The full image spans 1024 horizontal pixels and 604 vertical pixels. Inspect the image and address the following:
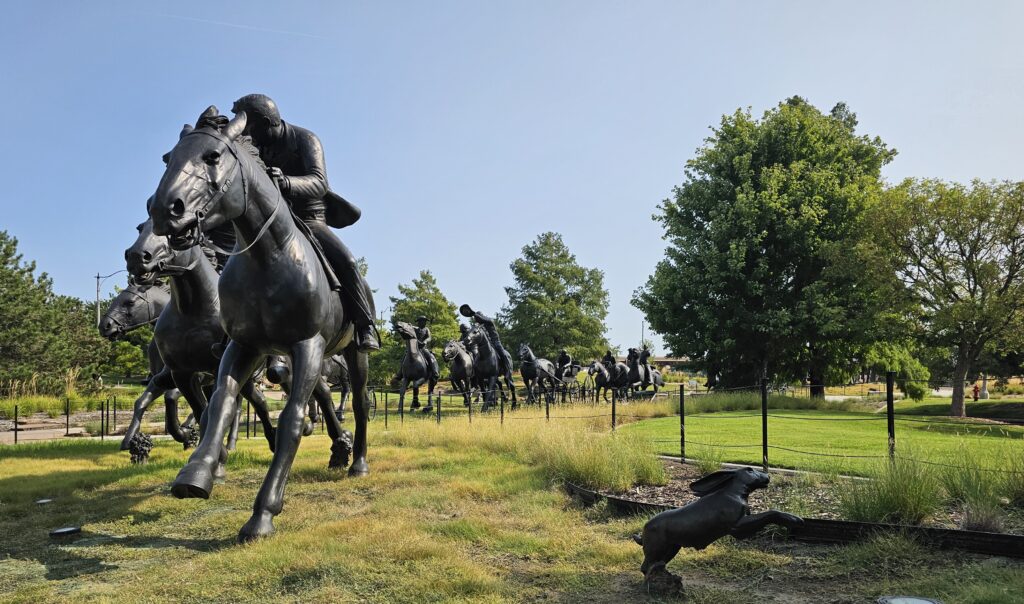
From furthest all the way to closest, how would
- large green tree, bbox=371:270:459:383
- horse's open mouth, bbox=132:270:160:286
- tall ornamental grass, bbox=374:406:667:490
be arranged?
large green tree, bbox=371:270:459:383 < tall ornamental grass, bbox=374:406:667:490 < horse's open mouth, bbox=132:270:160:286

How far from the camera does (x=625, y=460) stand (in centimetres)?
711

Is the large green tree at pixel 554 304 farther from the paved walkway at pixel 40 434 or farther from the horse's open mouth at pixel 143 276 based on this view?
the horse's open mouth at pixel 143 276

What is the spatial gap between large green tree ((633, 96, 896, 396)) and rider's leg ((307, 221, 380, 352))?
2167cm

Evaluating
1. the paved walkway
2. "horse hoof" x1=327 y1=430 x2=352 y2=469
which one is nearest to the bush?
"horse hoof" x1=327 y1=430 x2=352 y2=469

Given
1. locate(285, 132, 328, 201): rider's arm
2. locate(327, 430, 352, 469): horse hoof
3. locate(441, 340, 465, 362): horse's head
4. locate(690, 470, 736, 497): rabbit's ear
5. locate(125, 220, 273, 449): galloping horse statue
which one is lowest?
locate(327, 430, 352, 469): horse hoof

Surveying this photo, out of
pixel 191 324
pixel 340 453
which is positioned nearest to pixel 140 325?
pixel 191 324

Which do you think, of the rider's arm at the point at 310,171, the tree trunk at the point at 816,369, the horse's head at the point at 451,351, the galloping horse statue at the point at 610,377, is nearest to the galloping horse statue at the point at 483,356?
the horse's head at the point at 451,351

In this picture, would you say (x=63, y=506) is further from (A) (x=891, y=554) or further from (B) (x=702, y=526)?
(A) (x=891, y=554)

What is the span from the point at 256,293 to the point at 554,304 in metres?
48.0

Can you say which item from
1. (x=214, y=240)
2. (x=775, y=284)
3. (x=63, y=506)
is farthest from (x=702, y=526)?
(x=775, y=284)

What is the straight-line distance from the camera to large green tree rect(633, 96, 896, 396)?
2516 centimetres

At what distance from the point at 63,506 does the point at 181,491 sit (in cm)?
316

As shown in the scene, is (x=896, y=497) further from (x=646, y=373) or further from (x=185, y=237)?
(x=646, y=373)

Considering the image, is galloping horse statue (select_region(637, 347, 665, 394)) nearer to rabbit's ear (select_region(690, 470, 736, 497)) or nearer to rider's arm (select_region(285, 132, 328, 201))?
rider's arm (select_region(285, 132, 328, 201))
